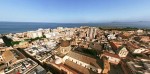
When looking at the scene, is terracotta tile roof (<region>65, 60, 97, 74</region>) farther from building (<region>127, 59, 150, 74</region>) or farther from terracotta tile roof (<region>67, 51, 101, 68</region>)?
building (<region>127, 59, 150, 74</region>)

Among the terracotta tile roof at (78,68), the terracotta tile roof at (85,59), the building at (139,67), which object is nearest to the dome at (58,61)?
the terracotta tile roof at (78,68)

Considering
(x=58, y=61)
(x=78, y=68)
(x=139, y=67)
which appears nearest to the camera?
(x=139, y=67)

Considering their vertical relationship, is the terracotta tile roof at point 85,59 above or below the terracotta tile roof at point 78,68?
above

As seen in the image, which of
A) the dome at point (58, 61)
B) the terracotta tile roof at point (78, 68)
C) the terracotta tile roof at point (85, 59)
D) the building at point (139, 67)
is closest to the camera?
the building at point (139, 67)

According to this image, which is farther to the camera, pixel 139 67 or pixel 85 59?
pixel 85 59

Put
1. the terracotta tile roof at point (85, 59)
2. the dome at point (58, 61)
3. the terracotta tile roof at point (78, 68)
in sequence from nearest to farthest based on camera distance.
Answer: the terracotta tile roof at point (78, 68) → the terracotta tile roof at point (85, 59) → the dome at point (58, 61)

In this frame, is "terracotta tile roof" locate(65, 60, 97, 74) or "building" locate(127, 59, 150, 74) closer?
"building" locate(127, 59, 150, 74)

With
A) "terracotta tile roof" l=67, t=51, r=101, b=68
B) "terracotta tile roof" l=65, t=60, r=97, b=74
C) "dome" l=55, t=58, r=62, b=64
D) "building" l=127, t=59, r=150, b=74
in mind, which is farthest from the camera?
"dome" l=55, t=58, r=62, b=64

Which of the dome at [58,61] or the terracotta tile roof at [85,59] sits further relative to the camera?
the dome at [58,61]

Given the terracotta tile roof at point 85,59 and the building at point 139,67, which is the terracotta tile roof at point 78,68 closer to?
the terracotta tile roof at point 85,59

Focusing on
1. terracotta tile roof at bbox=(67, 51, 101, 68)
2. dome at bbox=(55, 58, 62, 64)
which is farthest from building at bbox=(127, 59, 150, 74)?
dome at bbox=(55, 58, 62, 64)

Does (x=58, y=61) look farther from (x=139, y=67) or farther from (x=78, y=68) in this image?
(x=139, y=67)

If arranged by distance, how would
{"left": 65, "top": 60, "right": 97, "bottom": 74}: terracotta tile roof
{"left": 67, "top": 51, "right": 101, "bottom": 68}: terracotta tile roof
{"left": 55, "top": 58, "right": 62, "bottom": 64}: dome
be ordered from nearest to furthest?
1. {"left": 65, "top": 60, "right": 97, "bottom": 74}: terracotta tile roof
2. {"left": 67, "top": 51, "right": 101, "bottom": 68}: terracotta tile roof
3. {"left": 55, "top": 58, "right": 62, "bottom": 64}: dome

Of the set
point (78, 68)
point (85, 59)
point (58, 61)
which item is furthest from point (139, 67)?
point (58, 61)
